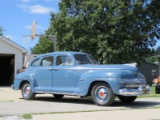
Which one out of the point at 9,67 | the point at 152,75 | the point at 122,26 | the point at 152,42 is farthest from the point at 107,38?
the point at 152,75

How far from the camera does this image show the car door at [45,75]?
14328 mm

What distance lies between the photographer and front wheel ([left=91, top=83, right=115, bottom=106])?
12.5 meters

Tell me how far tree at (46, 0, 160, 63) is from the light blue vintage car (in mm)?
22296

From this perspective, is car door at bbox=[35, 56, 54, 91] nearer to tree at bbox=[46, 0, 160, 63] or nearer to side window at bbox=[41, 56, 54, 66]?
side window at bbox=[41, 56, 54, 66]

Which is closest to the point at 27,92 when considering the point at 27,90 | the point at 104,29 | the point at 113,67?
the point at 27,90

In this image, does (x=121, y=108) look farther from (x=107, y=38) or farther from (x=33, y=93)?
(x=107, y=38)

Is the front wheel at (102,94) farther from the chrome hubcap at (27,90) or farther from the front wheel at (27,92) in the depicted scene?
the chrome hubcap at (27,90)

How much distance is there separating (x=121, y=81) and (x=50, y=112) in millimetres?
2782

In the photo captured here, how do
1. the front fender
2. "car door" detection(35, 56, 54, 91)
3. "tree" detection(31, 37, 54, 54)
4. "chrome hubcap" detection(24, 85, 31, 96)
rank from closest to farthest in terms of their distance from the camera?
"car door" detection(35, 56, 54, 91) < the front fender < "chrome hubcap" detection(24, 85, 31, 96) < "tree" detection(31, 37, 54, 54)

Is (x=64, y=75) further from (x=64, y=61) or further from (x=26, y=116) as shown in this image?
(x=26, y=116)

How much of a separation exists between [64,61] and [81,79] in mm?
1289

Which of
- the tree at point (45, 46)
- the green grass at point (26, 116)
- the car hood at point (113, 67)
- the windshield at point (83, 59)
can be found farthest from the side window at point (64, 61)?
the tree at point (45, 46)

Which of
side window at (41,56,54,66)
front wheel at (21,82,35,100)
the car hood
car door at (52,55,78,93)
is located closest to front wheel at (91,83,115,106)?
the car hood

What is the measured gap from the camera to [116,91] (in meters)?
12.3
